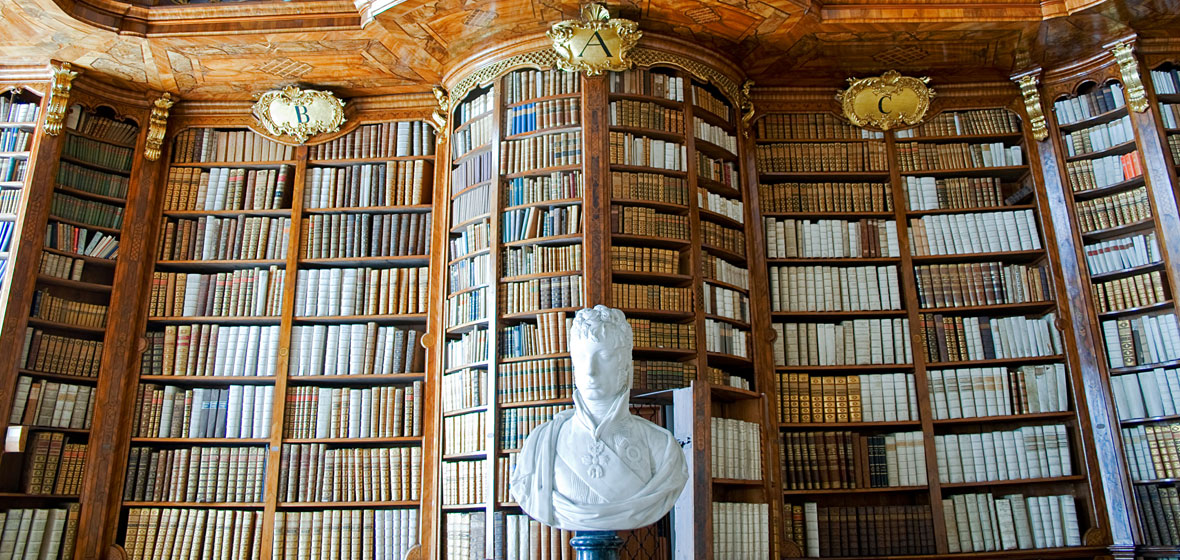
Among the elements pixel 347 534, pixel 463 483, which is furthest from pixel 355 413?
pixel 463 483

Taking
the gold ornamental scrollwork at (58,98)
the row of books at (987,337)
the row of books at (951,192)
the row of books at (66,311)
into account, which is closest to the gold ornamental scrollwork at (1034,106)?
the row of books at (951,192)

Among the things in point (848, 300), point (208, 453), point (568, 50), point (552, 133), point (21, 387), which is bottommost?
point (208, 453)

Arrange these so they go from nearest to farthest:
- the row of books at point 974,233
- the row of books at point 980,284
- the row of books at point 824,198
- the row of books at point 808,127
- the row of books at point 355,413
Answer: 1. the row of books at point 355,413
2. the row of books at point 980,284
3. the row of books at point 974,233
4. the row of books at point 824,198
5. the row of books at point 808,127

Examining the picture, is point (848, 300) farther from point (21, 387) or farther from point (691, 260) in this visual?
point (21, 387)

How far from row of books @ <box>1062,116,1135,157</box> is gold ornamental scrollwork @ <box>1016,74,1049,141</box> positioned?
14cm

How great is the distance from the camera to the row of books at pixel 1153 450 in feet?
14.9

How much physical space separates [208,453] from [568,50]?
2927 millimetres

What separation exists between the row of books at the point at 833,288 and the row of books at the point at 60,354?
3.77 m

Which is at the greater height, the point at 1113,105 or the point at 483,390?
the point at 1113,105

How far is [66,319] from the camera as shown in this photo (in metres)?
4.84

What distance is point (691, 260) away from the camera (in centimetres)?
461

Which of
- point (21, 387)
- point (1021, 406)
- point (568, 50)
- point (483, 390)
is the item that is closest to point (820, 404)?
point (1021, 406)

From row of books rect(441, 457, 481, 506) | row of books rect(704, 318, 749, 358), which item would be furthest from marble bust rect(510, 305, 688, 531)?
A: row of books rect(704, 318, 749, 358)

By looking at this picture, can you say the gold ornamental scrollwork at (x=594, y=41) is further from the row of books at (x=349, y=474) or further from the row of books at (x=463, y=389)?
the row of books at (x=349, y=474)
